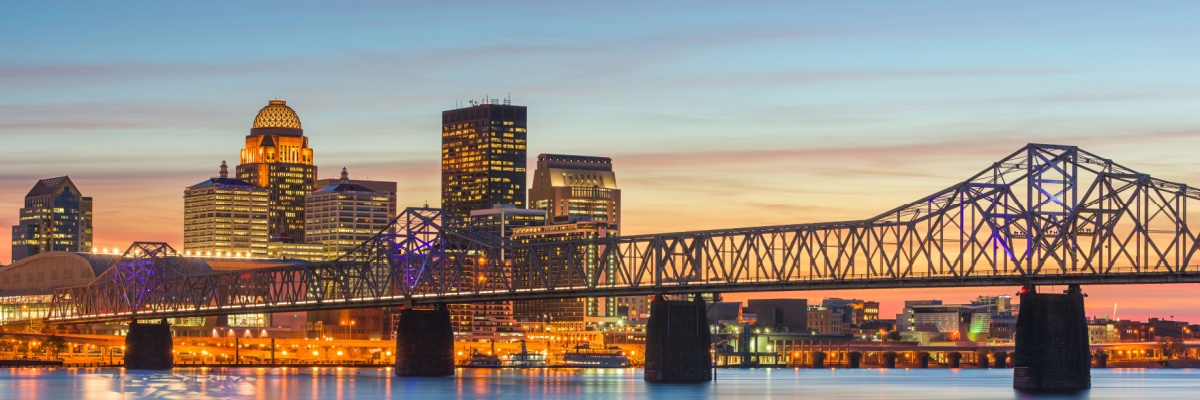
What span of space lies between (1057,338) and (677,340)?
120ft

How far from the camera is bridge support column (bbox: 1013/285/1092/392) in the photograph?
132 metres

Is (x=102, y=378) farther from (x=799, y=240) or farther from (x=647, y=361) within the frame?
(x=799, y=240)

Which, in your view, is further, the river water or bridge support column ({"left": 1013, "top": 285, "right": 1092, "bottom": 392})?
the river water

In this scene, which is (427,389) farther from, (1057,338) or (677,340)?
(1057,338)

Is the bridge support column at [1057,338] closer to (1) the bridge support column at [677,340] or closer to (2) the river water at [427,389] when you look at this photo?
(2) the river water at [427,389]

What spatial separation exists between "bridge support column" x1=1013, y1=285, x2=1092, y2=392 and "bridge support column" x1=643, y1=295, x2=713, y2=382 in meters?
31.8

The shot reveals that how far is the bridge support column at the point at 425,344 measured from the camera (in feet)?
596

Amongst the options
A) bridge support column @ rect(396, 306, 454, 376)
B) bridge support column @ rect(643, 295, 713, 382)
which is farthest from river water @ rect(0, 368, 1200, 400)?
bridge support column @ rect(396, 306, 454, 376)

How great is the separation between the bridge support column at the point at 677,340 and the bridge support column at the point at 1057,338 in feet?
104

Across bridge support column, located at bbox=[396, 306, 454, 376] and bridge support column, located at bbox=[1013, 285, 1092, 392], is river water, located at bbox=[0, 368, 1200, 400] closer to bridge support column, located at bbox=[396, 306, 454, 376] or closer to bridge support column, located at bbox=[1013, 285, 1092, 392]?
bridge support column, located at bbox=[1013, 285, 1092, 392]

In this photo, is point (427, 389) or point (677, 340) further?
point (677, 340)

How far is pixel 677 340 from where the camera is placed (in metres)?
158

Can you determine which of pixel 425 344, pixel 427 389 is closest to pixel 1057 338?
pixel 427 389

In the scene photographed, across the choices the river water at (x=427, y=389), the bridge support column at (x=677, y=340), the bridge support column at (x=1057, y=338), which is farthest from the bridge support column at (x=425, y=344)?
the bridge support column at (x=1057, y=338)
